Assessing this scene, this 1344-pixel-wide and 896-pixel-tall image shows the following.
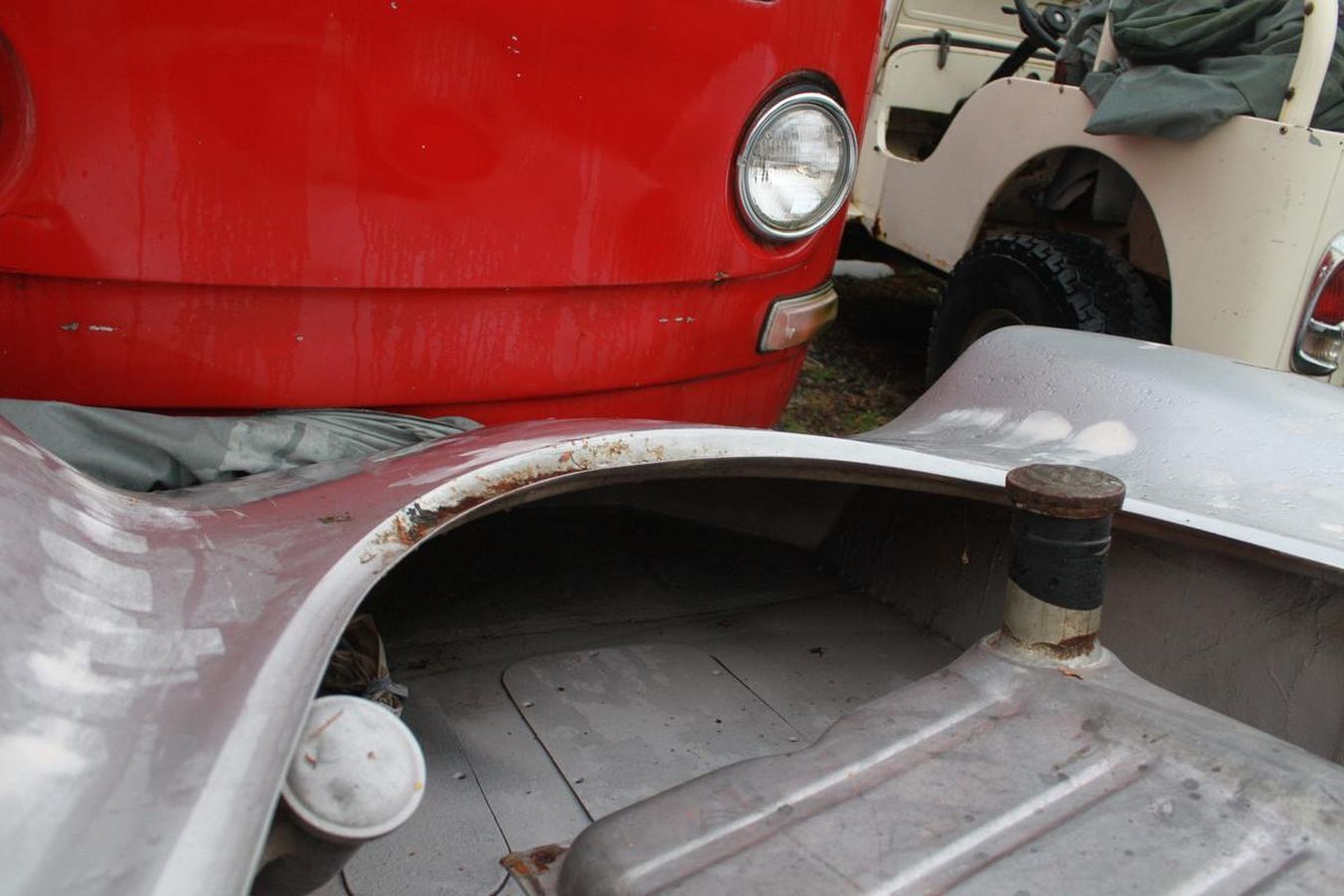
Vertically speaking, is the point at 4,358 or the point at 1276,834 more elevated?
the point at 4,358

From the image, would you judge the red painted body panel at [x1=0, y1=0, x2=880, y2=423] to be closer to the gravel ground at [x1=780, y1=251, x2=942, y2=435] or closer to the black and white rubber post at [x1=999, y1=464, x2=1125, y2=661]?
the black and white rubber post at [x1=999, y1=464, x2=1125, y2=661]

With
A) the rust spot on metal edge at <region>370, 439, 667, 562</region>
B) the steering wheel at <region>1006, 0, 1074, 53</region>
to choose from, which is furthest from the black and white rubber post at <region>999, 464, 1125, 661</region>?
the steering wheel at <region>1006, 0, 1074, 53</region>

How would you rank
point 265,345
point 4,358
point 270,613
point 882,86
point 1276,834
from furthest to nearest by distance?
point 882,86 < point 265,345 < point 4,358 < point 1276,834 < point 270,613

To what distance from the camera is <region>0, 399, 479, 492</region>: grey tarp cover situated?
1.16 metres

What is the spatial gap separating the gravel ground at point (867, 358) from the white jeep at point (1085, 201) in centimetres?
43

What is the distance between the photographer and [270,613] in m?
0.81

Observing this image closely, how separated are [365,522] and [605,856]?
32 cm

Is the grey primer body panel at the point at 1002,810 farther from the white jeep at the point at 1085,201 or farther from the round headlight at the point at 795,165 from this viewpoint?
the white jeep at the point at 1085,201

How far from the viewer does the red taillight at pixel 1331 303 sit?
7.99 feet

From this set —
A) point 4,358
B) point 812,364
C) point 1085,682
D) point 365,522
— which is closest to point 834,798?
point 1085,682

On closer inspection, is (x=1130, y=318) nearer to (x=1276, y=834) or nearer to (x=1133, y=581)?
(x=1133, y=581)

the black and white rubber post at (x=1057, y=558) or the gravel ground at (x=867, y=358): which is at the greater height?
the black and white rubber post at (x=1057, y=558)

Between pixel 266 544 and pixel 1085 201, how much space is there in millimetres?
3145

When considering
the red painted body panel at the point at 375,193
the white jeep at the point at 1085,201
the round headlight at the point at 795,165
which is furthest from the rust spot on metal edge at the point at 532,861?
the white jeep at the point at 1085,201
